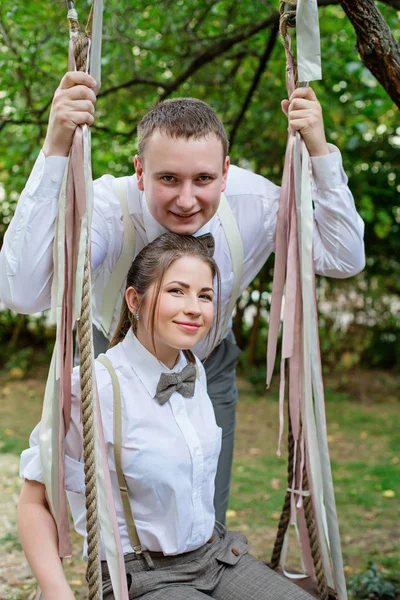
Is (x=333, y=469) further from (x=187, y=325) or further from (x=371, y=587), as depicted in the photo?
(x=187, y=325)

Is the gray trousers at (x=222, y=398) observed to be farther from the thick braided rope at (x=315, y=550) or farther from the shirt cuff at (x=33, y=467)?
the shirt cuff at (x=33, y=467)

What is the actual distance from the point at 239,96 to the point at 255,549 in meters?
3.64

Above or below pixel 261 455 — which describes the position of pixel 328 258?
above

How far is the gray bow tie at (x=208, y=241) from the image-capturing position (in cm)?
231

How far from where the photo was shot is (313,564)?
2.56 meters

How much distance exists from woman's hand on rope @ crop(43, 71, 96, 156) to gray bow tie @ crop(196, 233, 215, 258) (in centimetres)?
54

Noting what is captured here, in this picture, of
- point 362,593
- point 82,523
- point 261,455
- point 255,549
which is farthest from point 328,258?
point 261,455

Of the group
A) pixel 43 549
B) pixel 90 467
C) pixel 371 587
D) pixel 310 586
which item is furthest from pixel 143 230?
pixel 371 587

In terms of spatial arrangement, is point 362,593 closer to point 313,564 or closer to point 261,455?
point 313,564

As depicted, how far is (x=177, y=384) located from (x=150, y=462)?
248 mm

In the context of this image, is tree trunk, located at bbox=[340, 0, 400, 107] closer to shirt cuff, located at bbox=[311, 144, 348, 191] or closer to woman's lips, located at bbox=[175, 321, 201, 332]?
shirt cuff, located at bbox=[311, 144, 348, 191]

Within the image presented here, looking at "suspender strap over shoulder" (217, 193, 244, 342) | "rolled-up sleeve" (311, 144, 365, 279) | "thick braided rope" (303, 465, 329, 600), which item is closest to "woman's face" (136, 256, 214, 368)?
"suspender strap over shoulder" (217, 193, 244, 342)

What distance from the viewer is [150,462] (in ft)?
6.75

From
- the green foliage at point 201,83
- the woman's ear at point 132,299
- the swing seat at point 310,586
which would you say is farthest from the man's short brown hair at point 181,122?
the green foliage at point 201,83
